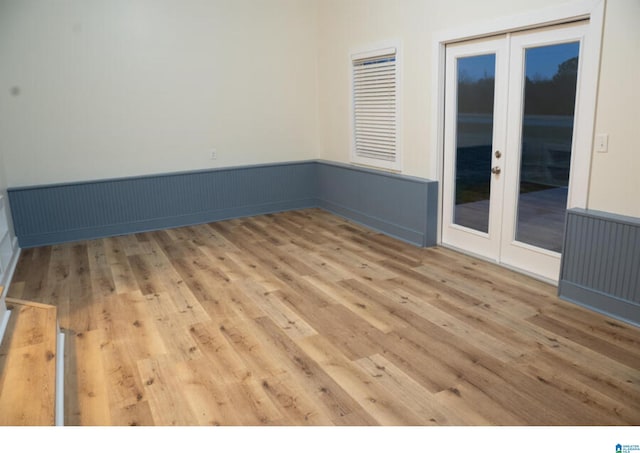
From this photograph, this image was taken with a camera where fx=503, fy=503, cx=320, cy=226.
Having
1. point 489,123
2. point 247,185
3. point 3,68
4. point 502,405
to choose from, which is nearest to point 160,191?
point 247,185

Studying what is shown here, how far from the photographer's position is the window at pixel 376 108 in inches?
210

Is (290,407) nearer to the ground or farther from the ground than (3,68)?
nearer to the ground

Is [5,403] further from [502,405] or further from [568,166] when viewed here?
[568,166]

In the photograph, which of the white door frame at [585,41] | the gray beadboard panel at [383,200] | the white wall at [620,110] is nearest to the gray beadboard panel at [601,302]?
the white door frame at [585,41]

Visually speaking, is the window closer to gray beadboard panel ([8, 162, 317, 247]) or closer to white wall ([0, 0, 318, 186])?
white wall ([0, 0, 318, 186])

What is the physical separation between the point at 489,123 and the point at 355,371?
259 centimetres

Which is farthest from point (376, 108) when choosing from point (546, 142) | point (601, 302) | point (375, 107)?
point (601, 302)

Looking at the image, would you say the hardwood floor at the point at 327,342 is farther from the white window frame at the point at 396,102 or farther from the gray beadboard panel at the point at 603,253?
the white window frame at the point at 396,102

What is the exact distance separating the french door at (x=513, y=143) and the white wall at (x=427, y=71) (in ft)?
0.70

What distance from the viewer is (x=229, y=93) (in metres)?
6.21

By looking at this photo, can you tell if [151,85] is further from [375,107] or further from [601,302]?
[601,302]

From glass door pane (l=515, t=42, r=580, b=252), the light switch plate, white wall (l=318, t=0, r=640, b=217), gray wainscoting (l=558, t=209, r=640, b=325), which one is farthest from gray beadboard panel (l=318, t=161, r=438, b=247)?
the light switch plate

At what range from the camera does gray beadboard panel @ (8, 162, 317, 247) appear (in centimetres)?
543

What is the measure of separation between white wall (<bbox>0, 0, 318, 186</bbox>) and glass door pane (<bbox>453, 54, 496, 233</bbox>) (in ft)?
8.72
